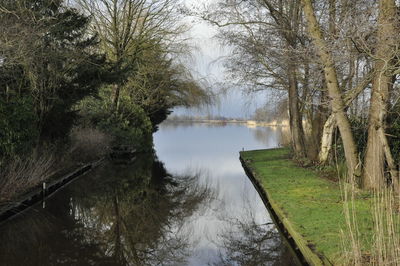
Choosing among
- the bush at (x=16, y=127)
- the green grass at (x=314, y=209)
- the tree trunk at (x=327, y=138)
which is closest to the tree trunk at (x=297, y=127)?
the tree trunk at (x=327, y=138)

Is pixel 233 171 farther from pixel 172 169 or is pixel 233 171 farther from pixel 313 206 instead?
pixel 313 206

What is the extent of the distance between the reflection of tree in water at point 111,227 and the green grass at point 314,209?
207 centimetres

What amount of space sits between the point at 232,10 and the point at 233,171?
8.41m

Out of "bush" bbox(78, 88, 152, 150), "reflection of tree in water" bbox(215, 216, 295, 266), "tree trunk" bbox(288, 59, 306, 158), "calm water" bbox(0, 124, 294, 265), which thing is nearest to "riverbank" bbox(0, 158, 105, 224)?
"calm water" bbox(0, 124, 294, 265)

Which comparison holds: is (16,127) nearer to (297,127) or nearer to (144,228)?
(144,228)

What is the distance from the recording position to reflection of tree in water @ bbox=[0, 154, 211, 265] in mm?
6691

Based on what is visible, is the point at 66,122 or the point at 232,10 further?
the point at 66,122

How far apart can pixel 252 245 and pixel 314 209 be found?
155 centimetres

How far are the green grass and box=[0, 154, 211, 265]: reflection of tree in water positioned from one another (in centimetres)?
207

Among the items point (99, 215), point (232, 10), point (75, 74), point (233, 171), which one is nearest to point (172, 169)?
point (233, 171)

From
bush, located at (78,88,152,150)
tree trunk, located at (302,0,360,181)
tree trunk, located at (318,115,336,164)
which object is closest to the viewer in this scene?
tree trunk, located at (302,0,360,181)

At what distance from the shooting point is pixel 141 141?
28.1 m

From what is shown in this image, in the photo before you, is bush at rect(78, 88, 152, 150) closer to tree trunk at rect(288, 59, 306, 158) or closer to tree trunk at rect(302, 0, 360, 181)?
tree trunk at rect(288, 59, 306, 158)

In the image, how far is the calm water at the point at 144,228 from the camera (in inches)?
267
